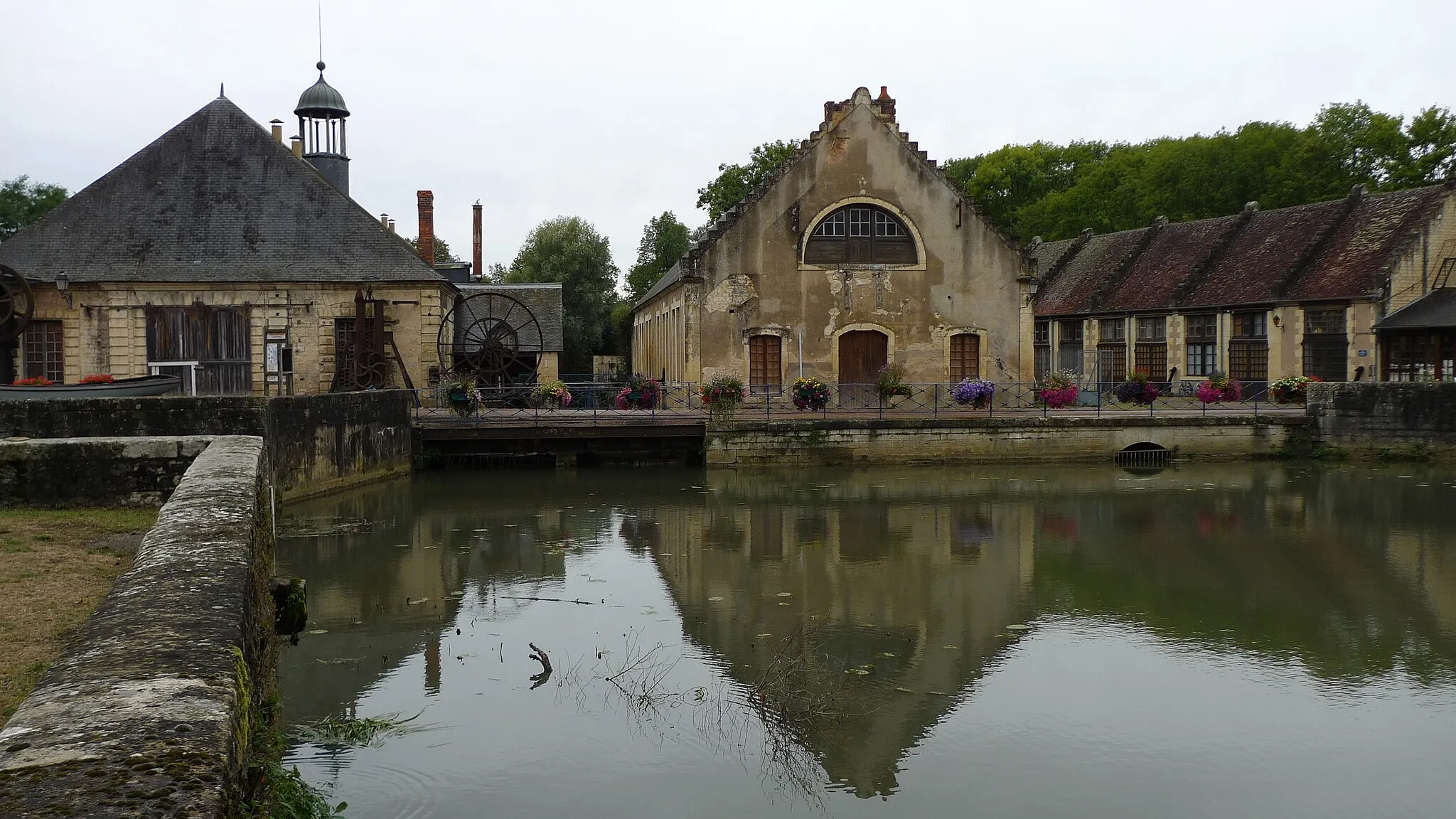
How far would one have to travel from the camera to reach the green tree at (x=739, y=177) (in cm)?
4338

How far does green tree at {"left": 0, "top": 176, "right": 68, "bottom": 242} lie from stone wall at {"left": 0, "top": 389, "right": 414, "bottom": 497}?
3506 centimetres

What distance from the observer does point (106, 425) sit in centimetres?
1105

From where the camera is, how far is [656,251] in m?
55.5

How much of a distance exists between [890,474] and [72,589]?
15.6 meters

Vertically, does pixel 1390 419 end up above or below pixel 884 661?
above

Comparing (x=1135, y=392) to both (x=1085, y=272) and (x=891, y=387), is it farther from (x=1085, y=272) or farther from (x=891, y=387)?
(x=1085, y=272)

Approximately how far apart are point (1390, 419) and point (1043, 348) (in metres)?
17.4

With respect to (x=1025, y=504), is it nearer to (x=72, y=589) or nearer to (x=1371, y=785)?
(x=1371, y=785)

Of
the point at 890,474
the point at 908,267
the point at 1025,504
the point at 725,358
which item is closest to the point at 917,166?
the point at 908,267

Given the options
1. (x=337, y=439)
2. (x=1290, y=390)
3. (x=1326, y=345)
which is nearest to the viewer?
(x=337, y=439)

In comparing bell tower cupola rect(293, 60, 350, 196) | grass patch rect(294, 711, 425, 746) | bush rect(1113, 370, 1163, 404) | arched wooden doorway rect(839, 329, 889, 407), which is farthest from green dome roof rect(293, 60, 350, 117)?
grass patch rect(294, 711, 425, 746)

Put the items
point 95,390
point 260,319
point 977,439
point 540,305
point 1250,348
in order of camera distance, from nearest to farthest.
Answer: point 95,390, point 977,439, point 260,319, point 540,305, point 1250,348

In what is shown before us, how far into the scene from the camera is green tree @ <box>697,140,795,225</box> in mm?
43375

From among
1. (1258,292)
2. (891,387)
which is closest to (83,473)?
(891,387)
